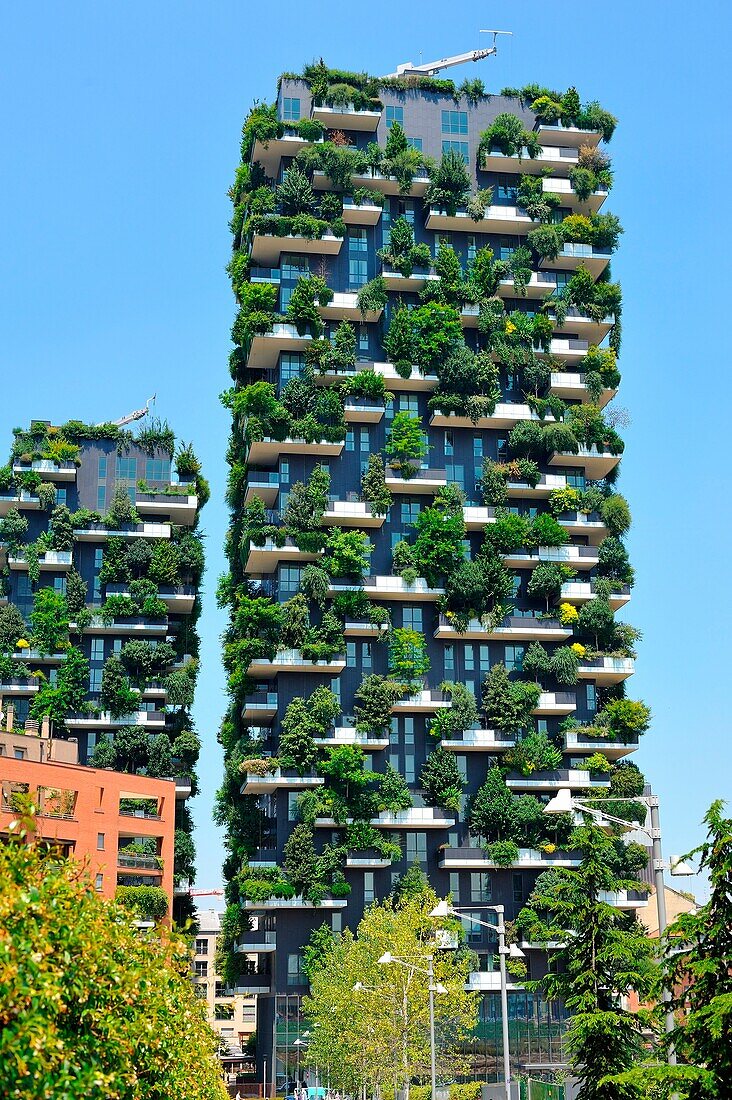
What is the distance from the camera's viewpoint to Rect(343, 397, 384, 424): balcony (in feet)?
360

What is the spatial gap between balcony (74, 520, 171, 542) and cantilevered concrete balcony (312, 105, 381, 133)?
33273 mm

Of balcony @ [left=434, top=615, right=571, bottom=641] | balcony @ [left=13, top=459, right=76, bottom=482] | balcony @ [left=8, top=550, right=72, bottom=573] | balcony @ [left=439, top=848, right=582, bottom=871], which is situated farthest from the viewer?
balcony @ [left=13, top=459, right=76, bottom=482]

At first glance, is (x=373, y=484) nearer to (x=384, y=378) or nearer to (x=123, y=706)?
(x=384, y=378)

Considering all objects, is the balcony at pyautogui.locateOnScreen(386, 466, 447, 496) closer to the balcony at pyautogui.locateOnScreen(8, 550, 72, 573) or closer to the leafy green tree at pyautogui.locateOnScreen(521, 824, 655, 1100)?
the balcony at pyautogui.locateOnScreen(8, 550, 72, 573)

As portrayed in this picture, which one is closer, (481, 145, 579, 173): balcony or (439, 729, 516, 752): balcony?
(439, 729, 516, 752): balcony

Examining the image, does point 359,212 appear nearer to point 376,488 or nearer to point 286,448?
point 286,448

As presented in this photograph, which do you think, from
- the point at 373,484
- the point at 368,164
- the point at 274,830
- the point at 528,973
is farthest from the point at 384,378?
the point at 528,973

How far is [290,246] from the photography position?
370 ft

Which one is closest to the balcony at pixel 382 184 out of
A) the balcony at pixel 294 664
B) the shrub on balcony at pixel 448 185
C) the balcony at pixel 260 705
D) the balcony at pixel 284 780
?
the shrub on balcony at pixel 448 185

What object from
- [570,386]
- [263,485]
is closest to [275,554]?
[263,485]

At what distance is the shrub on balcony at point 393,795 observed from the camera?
101750 millimetres

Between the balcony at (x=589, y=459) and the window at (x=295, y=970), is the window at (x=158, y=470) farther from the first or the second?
the window at (x=295, y=970)

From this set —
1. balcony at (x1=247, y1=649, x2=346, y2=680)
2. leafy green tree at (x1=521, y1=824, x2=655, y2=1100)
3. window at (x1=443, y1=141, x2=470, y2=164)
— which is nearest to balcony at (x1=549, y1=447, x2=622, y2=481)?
balcony at (x1=247, y1=649, x2=346, y2=680)

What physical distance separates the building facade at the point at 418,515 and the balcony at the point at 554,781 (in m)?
0.22
